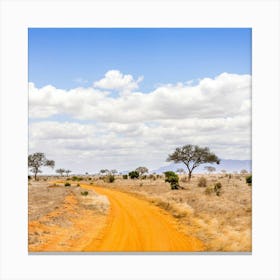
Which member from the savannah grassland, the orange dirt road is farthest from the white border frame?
the savannah grassland

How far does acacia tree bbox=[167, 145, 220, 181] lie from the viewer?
44519 mm

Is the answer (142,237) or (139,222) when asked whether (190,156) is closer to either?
(139,222)

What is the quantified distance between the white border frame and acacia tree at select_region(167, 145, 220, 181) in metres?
29.5

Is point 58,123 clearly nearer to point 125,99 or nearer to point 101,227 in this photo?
point 125,99

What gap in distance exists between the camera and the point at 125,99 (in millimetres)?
16750

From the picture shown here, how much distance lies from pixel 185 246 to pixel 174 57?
8.02 m

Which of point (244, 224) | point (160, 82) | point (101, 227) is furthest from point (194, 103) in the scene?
point (101, 227)

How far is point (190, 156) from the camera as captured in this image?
46812 millimetres
